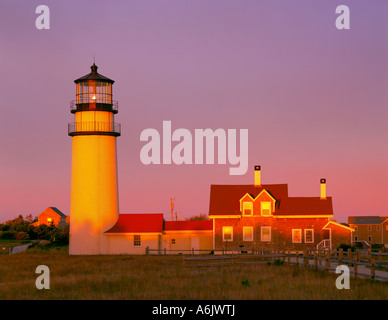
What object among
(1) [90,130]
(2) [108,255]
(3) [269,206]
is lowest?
(2) [108,255]

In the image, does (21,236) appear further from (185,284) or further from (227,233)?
(185,284)

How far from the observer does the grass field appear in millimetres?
24516

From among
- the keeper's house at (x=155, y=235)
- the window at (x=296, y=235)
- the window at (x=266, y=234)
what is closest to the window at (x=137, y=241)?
the keeper's house at (x=155, y=235)

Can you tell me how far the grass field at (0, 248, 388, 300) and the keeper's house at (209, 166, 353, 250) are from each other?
60.6 ft

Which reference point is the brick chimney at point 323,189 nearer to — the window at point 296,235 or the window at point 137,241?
the window at point 296,235

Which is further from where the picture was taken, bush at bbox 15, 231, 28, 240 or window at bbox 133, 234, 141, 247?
bush at bbox 15, 231, 28, 240

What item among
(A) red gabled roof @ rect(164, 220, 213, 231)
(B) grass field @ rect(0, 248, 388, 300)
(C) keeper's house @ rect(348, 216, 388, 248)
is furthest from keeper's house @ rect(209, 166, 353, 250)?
(C) keeper's house @ rect(348, 216, 388, 248)

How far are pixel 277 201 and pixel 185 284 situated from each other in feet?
107

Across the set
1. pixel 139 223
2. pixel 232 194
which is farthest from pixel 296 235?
pixel 139 223

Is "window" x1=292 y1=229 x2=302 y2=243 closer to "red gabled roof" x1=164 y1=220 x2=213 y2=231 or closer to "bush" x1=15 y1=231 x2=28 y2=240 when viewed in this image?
"red gabled roof" x1=164 y1=220 x2=213 y2=231
